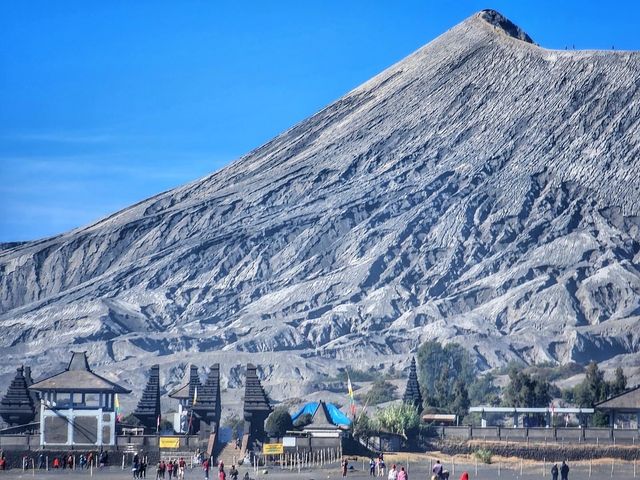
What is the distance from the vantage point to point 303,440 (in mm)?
93500

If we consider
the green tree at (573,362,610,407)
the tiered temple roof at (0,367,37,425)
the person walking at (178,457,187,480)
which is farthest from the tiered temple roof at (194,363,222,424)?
the green tree at (573,362,610,407)

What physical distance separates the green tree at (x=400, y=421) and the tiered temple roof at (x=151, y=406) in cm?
1144

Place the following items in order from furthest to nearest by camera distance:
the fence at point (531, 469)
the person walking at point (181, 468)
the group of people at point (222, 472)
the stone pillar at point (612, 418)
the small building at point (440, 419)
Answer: the small building at point (440, 419)
the stone pillar at point (612, 418)
the fence at point (531, 469)
the person walking at point (181, 468)
the group of people at point (222, 472)

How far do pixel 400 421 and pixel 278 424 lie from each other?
6.03 m

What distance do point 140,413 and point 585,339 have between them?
73.0m

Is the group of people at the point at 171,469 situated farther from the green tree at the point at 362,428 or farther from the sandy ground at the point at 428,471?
the green tree at the point at 362,428

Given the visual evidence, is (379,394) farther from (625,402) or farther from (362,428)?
(362,428)

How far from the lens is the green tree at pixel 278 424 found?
101 metres

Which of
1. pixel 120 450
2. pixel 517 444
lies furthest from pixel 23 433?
pixel 517 444

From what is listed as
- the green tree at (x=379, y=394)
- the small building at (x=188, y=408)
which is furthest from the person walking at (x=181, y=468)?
the green tree at (x=379, y=394)

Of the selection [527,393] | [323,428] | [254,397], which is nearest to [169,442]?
[254,397]

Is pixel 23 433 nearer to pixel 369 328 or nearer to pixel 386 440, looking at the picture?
pixel 386 440

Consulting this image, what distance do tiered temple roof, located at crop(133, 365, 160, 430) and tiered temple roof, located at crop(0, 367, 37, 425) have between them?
5.55 m

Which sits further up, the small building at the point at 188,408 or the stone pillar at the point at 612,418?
the small building at the point at 188,408
